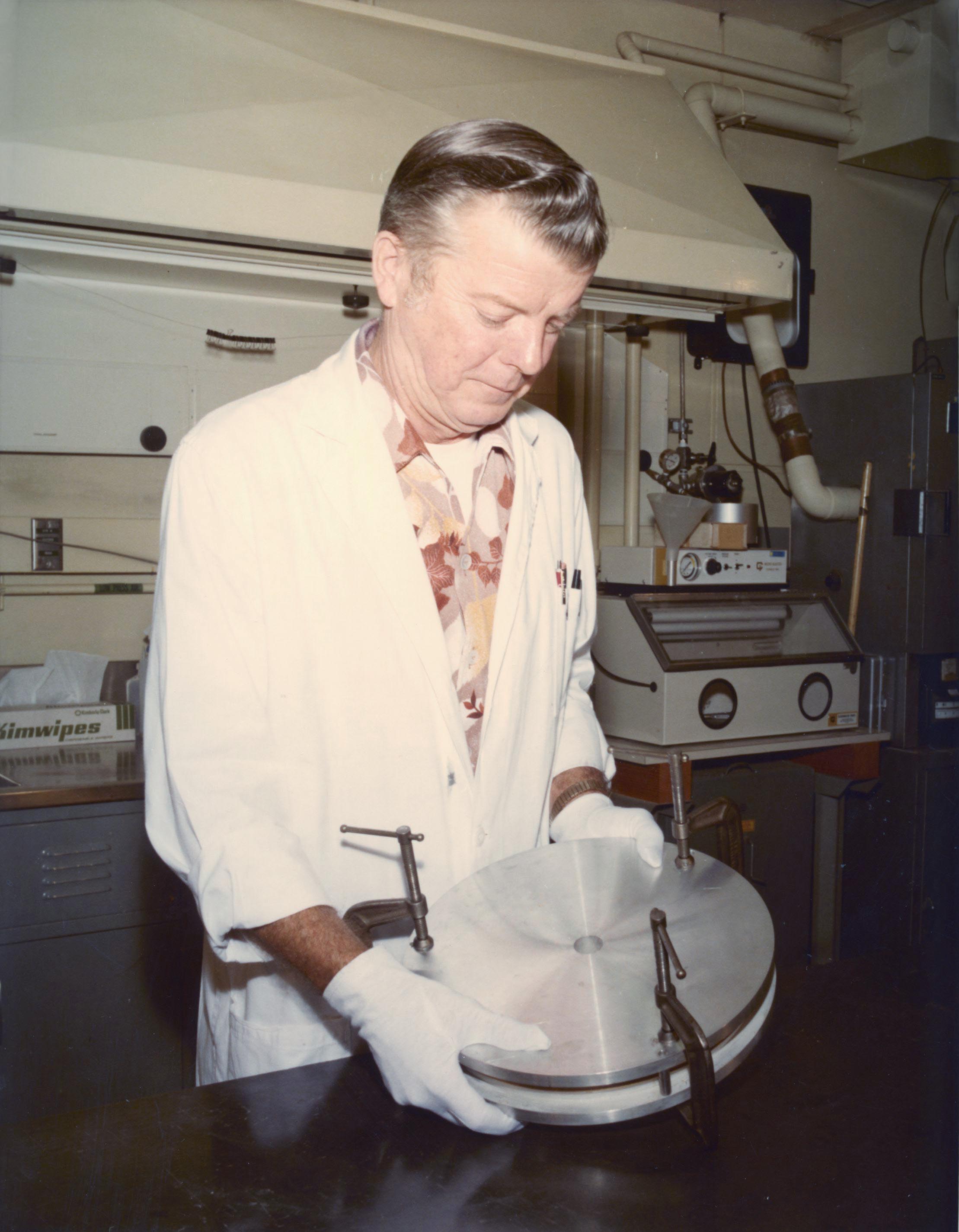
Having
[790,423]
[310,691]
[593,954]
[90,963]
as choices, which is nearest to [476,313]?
[310,691]

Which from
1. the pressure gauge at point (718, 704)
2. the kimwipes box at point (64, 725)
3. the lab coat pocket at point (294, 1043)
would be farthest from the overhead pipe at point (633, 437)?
the lab coat pocket at point (294, 1043)

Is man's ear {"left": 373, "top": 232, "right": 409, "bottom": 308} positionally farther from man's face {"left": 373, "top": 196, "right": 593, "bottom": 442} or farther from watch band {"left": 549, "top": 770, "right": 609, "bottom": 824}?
watch band {"left": 549, "top": 770, "right": 609, "bottom": 824}

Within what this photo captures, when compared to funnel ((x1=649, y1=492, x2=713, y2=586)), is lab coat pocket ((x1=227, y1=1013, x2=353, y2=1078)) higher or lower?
lower

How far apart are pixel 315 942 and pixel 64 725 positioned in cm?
159

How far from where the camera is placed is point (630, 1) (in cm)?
315

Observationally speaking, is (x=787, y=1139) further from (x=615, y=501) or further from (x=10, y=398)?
(x=615, y=501)

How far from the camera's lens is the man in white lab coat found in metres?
1.08

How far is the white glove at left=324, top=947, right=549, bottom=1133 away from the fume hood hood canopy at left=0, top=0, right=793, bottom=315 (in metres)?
1.31

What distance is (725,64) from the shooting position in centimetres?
316

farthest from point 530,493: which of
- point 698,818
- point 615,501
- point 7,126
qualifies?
point 615,501

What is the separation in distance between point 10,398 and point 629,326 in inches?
72.6

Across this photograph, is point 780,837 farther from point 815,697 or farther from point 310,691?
point 310,691

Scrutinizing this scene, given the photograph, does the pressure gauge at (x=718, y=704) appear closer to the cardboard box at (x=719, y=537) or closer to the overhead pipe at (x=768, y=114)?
the cardboard box at (x=719, y=537)

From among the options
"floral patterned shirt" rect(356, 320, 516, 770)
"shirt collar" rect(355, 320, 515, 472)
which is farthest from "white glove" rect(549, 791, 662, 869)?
"shirt collar" rect(355, 320, 515, 472)
